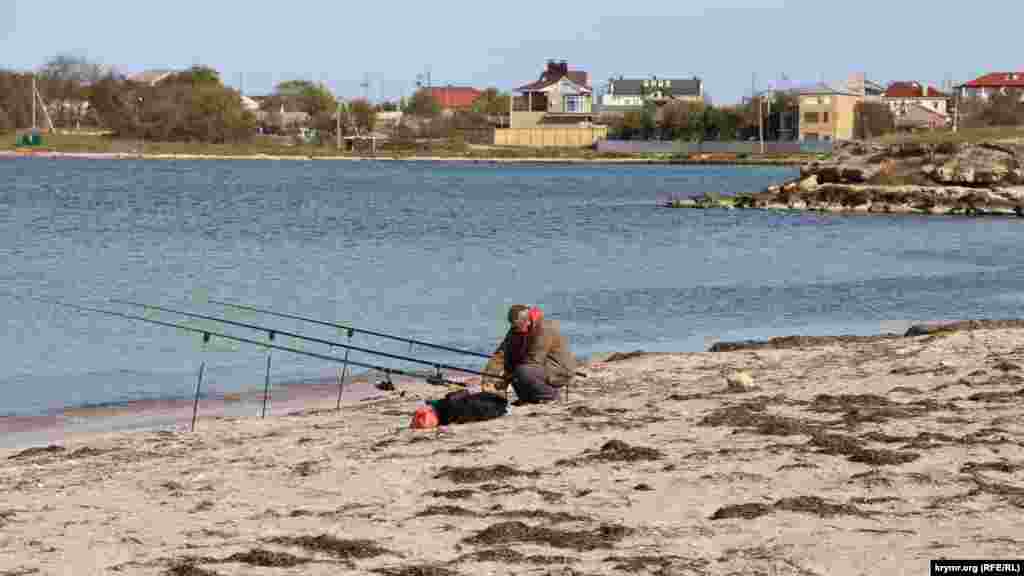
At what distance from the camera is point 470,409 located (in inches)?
546

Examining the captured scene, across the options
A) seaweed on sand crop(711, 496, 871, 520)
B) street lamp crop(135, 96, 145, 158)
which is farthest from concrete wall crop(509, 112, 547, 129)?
seaweed on sand crop(711, 496, 871, 520)

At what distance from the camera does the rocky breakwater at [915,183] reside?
71000 mm

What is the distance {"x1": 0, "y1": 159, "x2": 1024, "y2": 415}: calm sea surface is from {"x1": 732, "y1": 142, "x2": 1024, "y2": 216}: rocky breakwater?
4511mm

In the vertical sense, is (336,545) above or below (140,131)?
below

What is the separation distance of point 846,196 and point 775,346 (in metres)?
56.0

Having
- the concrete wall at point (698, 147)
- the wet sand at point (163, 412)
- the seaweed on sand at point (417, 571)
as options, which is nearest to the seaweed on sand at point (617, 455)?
the seaweed on sand at point (417, 571)

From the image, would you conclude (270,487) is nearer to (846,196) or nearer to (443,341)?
(443,341)

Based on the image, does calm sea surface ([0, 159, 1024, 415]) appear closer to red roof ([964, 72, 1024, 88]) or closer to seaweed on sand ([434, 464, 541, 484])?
seaweed on sand ([434, 464, 541, 484])

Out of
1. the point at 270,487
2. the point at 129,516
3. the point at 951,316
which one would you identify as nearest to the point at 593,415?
the point at 270,487

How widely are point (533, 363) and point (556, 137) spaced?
179273mm

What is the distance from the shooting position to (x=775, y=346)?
2106 cm

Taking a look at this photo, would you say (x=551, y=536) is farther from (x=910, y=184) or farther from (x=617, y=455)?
(x=910, y=184)

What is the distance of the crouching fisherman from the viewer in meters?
14.4

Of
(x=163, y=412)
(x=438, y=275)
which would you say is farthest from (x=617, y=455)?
(x=438, y=275)
